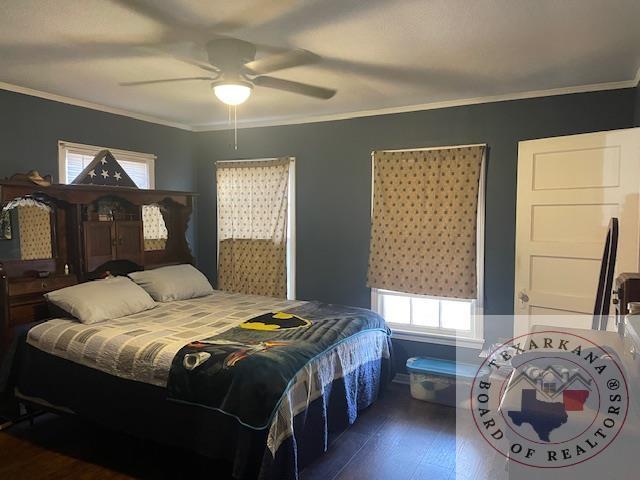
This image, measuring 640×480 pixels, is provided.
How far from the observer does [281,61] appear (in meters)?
2.64

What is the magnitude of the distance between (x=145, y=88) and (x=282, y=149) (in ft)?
4.97

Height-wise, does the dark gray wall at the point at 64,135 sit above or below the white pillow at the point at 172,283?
above

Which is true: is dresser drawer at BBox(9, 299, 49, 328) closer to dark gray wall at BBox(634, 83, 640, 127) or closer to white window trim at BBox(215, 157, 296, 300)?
white window trim at BBox(215, 157, 296, 300)

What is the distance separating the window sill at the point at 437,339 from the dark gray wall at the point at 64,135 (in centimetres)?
277

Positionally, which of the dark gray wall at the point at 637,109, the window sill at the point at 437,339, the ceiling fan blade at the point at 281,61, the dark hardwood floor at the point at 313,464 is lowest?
the dark hardwood floor at the point at 313,464

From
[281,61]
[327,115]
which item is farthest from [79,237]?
[327,115]

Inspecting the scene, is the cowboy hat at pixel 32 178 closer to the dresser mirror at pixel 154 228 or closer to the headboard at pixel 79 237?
the headboard at pixel 79 237

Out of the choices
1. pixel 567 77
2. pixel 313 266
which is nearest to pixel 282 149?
pixel 313 266

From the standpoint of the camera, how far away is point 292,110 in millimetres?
4168

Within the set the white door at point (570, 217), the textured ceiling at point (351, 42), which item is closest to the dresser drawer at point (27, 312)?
the textured ceiling at point (351, 42)

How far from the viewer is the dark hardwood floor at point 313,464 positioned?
2.62 metres

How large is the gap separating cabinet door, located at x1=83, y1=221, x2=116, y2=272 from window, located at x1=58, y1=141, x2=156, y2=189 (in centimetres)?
48

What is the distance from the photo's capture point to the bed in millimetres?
2283

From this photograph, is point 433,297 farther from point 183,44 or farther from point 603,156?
point 183,44
